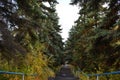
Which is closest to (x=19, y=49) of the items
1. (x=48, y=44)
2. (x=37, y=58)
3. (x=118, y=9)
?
(x=118, y=9)

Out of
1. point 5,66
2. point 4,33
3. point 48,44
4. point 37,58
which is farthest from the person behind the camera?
point 48,44

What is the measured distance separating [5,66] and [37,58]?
517cm

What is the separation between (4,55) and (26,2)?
11.7 feet

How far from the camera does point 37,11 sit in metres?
20.4

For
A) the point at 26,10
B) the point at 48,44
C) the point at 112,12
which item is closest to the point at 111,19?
the point at 112,12

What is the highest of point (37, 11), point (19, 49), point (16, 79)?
point (37, 11)

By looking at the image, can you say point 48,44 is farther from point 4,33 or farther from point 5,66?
point 4,33

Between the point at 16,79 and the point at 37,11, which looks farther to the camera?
the point at 37,11

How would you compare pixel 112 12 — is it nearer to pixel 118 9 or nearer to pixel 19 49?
pixel 118 9

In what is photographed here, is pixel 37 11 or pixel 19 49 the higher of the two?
pixel 37 11

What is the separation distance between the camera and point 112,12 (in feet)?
58.0

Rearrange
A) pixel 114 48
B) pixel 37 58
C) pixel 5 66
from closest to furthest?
pixel 114 48 → pixel 5 66 → pixel 37 58

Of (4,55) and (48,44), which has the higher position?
(48,44)

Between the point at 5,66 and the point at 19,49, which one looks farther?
the point at 5,66
